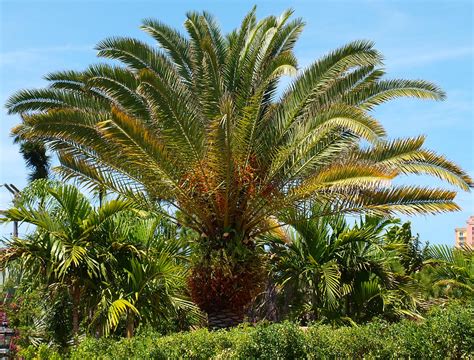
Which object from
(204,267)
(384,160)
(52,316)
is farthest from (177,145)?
(52,316)

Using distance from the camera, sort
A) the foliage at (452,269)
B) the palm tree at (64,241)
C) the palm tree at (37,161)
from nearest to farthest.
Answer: the palm tree at (64,241), the foliage at (452,269), the palm tree at (37,161)

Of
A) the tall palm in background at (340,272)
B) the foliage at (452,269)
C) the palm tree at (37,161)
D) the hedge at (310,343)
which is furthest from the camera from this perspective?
the palm tree at (37,161)

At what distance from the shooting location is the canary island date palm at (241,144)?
1395 cm

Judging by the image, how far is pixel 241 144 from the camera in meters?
14.2

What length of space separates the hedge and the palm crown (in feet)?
11.0

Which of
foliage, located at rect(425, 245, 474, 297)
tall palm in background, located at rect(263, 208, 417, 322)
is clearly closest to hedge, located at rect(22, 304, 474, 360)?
tall palm in background, located at rect(263, 208, 417, 322)

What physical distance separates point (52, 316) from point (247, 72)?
682 centimetres

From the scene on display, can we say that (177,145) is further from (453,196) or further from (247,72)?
(453,196)

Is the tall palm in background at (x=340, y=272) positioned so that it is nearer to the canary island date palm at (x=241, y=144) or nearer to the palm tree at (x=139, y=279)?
the canary island date palm at (x=241, y=144)

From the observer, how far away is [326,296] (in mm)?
16766

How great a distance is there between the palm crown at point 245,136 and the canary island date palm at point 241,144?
3 centimetres

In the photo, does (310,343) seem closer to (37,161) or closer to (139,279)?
(139,279)

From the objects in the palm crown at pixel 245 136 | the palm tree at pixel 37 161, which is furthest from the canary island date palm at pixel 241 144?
the palm tree at pixel 37 161

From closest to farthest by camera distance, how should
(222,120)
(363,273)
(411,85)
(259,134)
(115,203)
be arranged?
(222,120) < (115,203) < (259,134) < (411,85) < (363,273)
